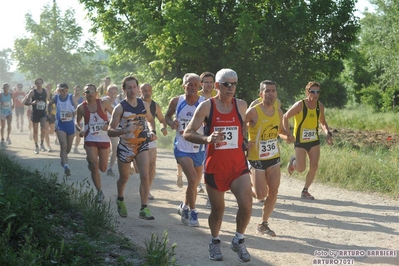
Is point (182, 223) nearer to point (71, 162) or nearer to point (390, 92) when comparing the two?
point (71, 162)

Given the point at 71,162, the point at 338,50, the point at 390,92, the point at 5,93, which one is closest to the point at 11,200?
the point at 71,162

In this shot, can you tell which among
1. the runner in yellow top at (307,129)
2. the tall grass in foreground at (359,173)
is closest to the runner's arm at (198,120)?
the runner in yellow top at (307,129)

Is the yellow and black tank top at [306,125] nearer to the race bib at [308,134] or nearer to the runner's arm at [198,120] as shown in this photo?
the race bib at [308,134]

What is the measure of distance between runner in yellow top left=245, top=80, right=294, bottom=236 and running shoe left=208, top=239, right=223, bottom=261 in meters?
1.48

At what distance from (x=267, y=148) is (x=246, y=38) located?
1365cm

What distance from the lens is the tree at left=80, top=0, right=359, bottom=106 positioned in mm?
22047

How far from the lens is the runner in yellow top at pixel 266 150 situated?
8539 mm

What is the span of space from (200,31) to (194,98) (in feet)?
42.6

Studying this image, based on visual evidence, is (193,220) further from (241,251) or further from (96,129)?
(96,129)

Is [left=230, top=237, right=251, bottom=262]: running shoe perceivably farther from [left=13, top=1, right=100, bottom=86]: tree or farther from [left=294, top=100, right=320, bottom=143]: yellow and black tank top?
[left=13, top=1, right=100, bottom=86]: tree

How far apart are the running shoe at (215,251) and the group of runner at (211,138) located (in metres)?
0.01

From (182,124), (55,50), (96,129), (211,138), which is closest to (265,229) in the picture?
(182,124)

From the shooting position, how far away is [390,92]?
42312mm

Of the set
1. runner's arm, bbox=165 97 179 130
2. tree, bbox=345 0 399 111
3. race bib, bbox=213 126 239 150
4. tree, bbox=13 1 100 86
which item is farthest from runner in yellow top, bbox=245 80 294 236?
tree, bbox=13 1 100 86
